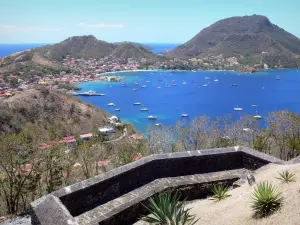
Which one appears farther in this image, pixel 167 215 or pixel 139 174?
pixel 139 174

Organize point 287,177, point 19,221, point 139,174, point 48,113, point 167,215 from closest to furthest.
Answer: point 167,215 < point 287,177 < point 139,174 < point 19,221 < point 48,113

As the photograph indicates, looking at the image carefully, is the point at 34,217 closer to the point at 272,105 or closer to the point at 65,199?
the point at 65,199

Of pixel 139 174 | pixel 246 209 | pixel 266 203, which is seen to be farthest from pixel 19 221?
pixel 266 203

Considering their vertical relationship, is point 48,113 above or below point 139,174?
below

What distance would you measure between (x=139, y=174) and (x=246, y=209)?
3.22m

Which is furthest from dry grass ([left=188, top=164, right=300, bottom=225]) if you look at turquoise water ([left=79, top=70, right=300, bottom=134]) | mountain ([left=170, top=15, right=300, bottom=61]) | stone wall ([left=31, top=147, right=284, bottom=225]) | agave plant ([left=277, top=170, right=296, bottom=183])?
mountain ([left=170, top=15, right=300, bottom=61])

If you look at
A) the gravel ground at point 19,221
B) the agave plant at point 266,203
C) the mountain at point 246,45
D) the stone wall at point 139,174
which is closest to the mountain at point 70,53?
the mountain at point 246,45

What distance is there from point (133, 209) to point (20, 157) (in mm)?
6751

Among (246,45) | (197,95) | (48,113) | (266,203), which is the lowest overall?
(197,95)

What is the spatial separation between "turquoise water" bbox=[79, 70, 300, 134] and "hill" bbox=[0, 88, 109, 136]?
9180mm

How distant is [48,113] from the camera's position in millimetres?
53562

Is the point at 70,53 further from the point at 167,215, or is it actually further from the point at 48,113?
the point at 167,215

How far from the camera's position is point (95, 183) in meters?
7.16

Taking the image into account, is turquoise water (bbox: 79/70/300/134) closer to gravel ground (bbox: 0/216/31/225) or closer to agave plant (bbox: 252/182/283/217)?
gravel ground (bbox: 0/216/31/225)
